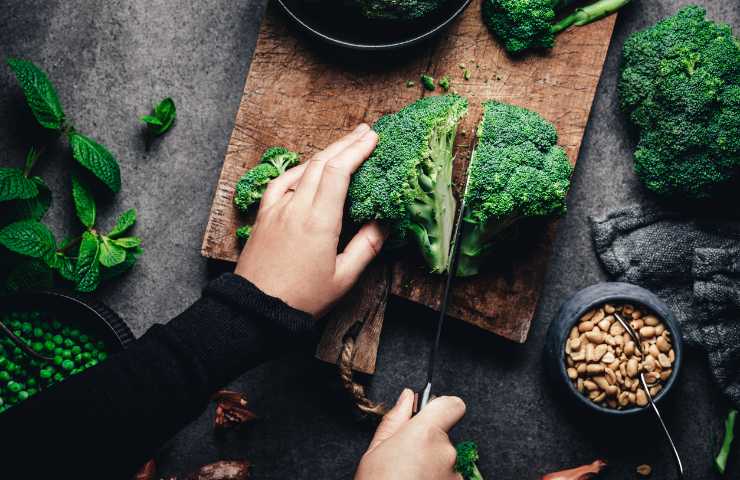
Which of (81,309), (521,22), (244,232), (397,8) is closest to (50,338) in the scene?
(81,309)

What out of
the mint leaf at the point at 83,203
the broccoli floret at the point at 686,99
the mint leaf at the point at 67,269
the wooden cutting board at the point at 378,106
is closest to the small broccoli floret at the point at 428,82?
the wooden cutting board at the point at 378,106

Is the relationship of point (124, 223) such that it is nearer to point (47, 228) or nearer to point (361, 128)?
point (47, 228)

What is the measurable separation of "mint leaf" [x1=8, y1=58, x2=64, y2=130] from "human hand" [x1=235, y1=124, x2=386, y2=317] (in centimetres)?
94

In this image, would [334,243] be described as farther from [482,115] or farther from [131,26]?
[131,26]

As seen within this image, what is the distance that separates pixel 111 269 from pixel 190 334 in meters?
0.73

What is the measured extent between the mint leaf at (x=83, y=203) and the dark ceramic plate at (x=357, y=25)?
1051 mm

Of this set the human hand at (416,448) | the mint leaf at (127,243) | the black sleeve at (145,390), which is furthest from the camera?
the mint leaf at (127,243)

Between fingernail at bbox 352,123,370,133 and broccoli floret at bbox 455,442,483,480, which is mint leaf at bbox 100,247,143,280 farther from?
broccoli floret at bbox 455,442,483,480

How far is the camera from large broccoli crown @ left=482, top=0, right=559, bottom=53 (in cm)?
214

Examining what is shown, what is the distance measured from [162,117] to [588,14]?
1621mm

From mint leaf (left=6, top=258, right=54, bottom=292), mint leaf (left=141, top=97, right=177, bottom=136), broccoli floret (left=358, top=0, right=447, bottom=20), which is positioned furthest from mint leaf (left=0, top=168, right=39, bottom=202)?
broccoli floret (left=358, top=0, right=447, bottom=20)

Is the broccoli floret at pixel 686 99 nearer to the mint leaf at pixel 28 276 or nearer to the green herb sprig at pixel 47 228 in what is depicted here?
the green herb sprig at pixel 47 228

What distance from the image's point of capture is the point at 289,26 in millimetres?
2254

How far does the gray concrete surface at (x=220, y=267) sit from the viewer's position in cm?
239
